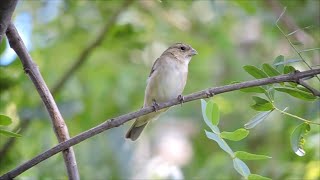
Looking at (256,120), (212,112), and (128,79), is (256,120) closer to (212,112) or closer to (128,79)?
(212,112)

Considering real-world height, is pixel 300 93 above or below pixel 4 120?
below

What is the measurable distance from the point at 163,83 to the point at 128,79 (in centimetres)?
121

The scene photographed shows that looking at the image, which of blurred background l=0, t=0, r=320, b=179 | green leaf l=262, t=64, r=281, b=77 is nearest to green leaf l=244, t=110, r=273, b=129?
green leaf l=262, t=64, r=281, b=77

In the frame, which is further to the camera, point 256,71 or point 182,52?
point 182,52

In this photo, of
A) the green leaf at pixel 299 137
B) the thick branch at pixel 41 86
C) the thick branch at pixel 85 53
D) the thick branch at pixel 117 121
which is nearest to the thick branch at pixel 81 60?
the thick branch at pixel 85 53

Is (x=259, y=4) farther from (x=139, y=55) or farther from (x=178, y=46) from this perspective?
(x=178, y=46)

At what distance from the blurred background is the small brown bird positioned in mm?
284

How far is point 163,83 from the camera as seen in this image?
3.59 metres

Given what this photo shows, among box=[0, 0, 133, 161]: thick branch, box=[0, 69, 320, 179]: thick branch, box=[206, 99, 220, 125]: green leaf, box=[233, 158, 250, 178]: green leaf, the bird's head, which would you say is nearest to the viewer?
box=[0, 69, 320, 179]: thick branch

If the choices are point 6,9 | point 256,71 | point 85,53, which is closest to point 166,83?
point 85,53

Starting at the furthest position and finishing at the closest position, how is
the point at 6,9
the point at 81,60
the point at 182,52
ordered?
the point at 182,52
the point at 81,60
the point at 6,9

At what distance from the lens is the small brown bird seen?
3.55 metres

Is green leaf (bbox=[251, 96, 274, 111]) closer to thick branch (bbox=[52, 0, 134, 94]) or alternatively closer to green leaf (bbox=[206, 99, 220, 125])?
green leaf (bbox=[206, 99, 220, 125])

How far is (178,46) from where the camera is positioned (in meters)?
3.95
